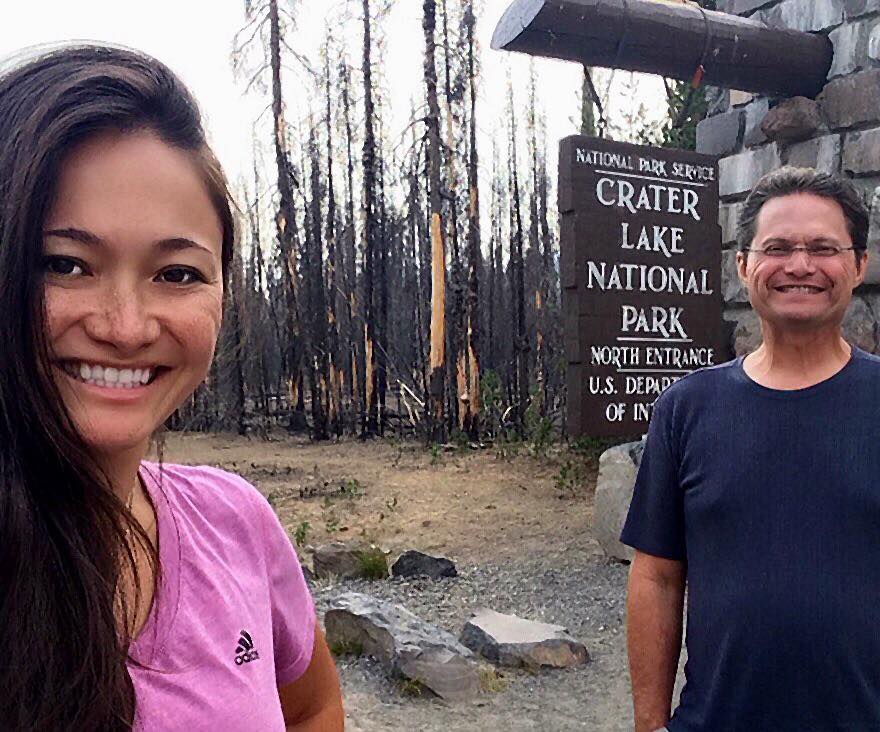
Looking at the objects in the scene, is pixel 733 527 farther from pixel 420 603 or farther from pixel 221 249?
pixel 420 603

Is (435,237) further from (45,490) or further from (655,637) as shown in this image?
(45,490)

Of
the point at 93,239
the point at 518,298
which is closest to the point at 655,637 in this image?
the point at 93,239

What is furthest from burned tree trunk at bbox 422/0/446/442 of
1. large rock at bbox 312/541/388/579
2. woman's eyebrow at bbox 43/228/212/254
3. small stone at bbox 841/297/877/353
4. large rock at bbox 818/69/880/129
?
woman's eyebrow at bbox 43/228/212/254

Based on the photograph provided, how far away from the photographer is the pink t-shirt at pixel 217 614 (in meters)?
1.00

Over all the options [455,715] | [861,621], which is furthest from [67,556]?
[455,715]

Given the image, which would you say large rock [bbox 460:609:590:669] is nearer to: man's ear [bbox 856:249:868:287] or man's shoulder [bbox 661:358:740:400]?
man's shoulder [bbox 661:358:740:400]

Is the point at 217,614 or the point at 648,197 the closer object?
the point at 217,614

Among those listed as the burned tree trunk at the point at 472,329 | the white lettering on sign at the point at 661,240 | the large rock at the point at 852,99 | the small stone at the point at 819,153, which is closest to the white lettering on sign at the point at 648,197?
the white lettering on sign at the point at 661,240

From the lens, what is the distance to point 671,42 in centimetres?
398

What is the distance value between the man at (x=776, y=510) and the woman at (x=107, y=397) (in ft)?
3.36

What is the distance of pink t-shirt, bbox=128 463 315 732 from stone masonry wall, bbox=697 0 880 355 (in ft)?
11.2

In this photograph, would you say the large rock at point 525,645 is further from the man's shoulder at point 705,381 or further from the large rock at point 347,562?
the man's shoulder at point 705,381

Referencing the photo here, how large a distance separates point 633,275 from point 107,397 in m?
4.26

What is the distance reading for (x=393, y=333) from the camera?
97.7 feet
